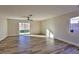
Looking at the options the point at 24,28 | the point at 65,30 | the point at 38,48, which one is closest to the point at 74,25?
the point at 65,30

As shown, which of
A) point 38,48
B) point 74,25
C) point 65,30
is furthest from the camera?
point 65,30

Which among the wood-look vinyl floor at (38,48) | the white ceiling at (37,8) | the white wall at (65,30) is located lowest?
the wood-look vinyl floor at (38,48)

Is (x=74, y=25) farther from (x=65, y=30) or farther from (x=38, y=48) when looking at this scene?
(x=38, y=48)

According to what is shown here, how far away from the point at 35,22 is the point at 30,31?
4.52 ft

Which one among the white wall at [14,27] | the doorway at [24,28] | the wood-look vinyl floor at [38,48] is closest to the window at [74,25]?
the wood-look vinyl floor at [38,48]

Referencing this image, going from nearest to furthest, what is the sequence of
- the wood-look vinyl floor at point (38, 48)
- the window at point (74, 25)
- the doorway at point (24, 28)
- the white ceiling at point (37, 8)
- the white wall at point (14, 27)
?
the white ceiling at point (37, 8) → the wood-look vinyl floor at point (38, 48) → the window at point (74, 25) → the white wall at point (14, 27) → the doorway at point (24, 28)

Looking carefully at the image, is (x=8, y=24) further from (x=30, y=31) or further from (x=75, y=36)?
(x=75, y=36)

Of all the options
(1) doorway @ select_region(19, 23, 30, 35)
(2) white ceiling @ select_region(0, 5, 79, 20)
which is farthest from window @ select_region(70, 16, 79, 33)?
(1) doorway @ select_region(19, 23, 30, 35)

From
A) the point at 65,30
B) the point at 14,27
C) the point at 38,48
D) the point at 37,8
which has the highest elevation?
the point at 37,8

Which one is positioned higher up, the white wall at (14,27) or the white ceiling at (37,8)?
the white ceiling at (37,8)

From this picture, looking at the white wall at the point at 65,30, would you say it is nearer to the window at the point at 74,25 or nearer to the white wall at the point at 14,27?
the window at the point at 74,25

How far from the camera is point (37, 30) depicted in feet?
55.4

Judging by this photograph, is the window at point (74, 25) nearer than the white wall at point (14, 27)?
Yes

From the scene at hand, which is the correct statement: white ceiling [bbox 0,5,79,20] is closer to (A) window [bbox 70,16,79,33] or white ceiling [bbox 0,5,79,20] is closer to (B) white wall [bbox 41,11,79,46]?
(A) window [bbox 70,16,79,33]
